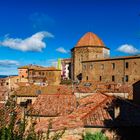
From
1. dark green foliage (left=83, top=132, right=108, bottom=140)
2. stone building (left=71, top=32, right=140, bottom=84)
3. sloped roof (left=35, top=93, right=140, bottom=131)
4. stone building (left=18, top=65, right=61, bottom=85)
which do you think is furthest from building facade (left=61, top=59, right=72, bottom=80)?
dark green foliage (left=83, top=132, right=108, bottom=140)

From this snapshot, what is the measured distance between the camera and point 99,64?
74.1m

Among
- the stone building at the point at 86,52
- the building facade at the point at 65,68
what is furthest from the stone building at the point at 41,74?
the stone building at the point at 86,52

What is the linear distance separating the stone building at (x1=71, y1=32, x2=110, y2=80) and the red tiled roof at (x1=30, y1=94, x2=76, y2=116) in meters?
49.9

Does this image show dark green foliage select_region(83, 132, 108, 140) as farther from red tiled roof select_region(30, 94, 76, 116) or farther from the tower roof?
the tower roof

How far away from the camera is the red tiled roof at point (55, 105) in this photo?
28.0 m

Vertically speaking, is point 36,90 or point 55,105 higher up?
point 36,90

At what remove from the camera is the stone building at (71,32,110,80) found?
81250 millimetres

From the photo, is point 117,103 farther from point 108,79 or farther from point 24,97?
point 108,79

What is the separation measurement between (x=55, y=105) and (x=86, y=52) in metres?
53.2

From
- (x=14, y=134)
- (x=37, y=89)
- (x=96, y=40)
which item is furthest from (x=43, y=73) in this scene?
(x=14, y=134)

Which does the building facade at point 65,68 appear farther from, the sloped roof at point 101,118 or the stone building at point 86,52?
the sloped roof at point 101,118

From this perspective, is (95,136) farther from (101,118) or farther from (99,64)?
(99,64)

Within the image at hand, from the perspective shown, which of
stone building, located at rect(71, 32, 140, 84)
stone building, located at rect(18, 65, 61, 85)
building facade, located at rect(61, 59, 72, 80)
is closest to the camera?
stone building, located at rect(71, 32, 140, 84)

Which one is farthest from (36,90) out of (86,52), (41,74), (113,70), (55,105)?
(41,74)
